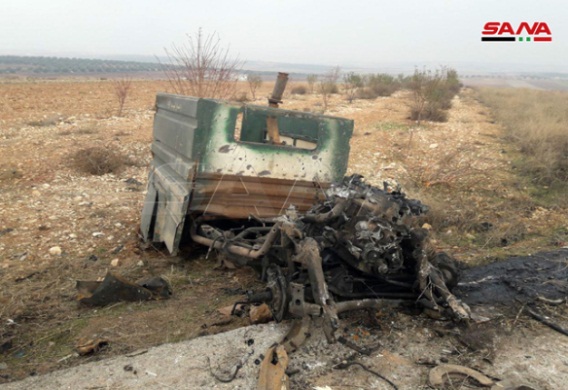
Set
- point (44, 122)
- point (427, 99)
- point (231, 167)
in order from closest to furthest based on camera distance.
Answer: point (231, 167), point (44, 122), point (427, 99)

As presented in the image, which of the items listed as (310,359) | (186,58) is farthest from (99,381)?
(186,58)

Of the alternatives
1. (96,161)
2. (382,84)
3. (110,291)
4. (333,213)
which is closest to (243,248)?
(333,213)

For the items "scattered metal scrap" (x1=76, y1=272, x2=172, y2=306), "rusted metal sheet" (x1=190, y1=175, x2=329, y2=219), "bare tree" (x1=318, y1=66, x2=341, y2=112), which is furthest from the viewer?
"bare tree" (x1=318, y1=66, x2=341, y2=112)

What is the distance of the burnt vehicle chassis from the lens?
3.13 m

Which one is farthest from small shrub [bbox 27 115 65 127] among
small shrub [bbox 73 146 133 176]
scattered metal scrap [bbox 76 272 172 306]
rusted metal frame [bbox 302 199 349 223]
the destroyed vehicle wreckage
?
rusted metal frame [bbox 302 199 349 223]

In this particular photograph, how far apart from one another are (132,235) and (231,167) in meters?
2.25

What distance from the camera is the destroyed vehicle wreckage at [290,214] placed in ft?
10.6

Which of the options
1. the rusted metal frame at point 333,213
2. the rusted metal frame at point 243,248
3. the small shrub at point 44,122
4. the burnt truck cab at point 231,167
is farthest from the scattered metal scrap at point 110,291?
the small shrub at point 44,122

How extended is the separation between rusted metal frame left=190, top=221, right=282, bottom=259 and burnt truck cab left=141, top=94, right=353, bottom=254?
20cm

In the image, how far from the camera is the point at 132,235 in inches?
225

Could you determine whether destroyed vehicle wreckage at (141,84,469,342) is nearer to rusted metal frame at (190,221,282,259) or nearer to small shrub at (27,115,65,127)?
rusted metal frame at (190,221,282,259)

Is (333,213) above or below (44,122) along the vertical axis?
above

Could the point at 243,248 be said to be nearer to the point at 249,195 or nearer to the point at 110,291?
the point at 249,195

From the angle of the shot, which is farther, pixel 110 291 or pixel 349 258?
pixel 110 291
